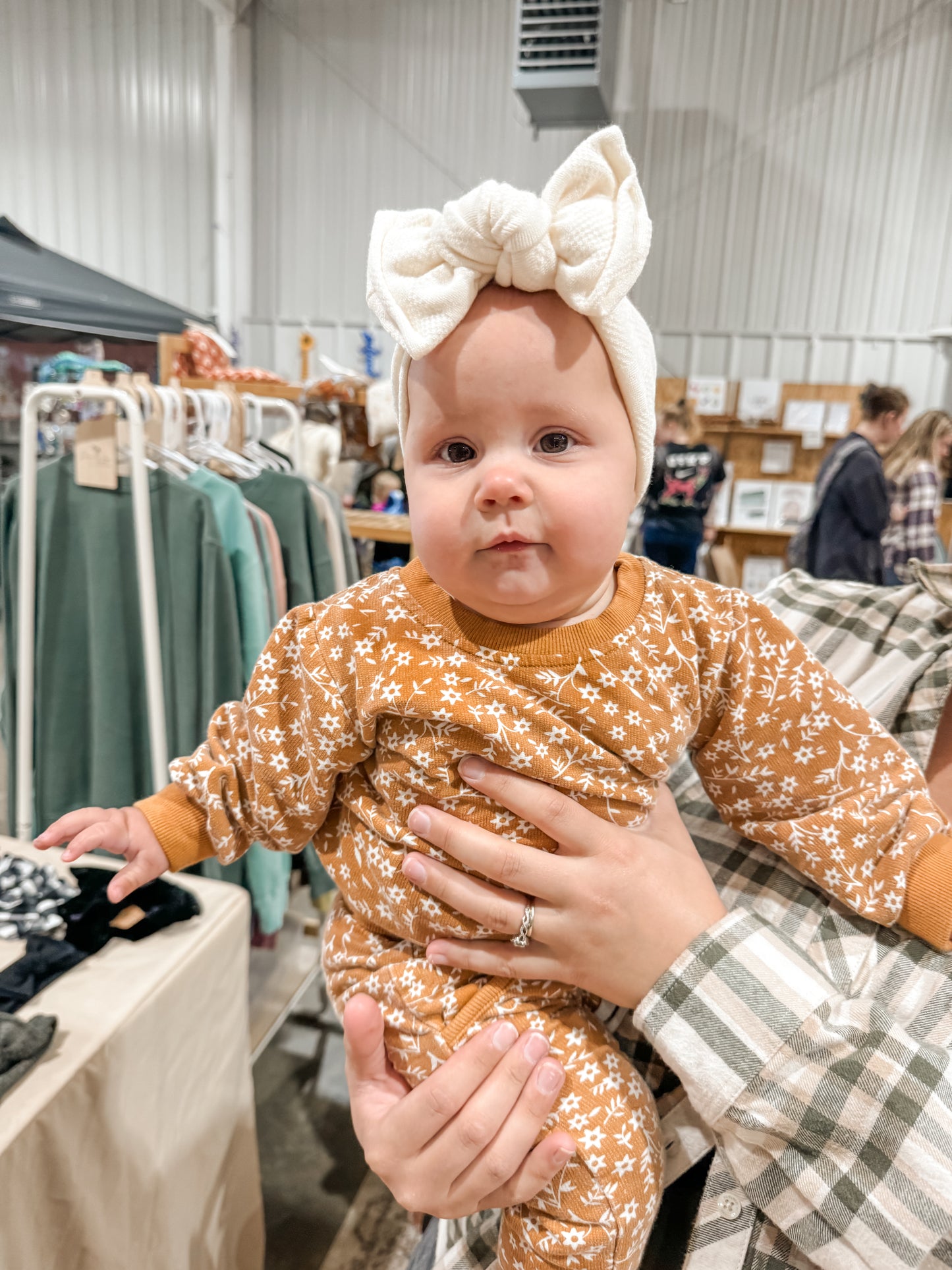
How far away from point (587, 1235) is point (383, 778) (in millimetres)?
393

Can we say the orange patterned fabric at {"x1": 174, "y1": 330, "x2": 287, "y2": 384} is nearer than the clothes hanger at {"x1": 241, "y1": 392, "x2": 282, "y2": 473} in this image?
No

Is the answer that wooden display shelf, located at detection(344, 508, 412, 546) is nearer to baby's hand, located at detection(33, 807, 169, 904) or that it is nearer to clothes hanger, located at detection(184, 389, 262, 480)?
clothes hanger, located at detection(184, 389, 262, 480)

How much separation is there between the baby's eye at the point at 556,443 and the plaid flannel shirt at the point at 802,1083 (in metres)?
0.41

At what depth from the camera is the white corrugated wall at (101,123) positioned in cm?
106

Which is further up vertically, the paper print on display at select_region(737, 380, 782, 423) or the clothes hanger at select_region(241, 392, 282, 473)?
the paper print on display at select_region(737, 380, 782, 423)

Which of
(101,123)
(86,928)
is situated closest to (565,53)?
(101,123)

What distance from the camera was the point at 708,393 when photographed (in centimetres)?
554

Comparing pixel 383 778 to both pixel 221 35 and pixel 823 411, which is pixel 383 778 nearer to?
pixel 221 35

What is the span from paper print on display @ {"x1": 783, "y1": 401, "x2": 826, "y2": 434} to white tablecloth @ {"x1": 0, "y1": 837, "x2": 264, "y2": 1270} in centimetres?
547

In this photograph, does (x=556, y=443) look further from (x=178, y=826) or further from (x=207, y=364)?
(x=207, y=364)

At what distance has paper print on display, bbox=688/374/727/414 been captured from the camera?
18.0 feet

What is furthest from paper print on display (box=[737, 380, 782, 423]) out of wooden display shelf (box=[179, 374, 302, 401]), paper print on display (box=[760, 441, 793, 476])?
wooden display shelf (box=[179, 374, 302, 401])

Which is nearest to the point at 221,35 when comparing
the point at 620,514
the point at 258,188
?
the point at 620,514

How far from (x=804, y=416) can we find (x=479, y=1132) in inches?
229
